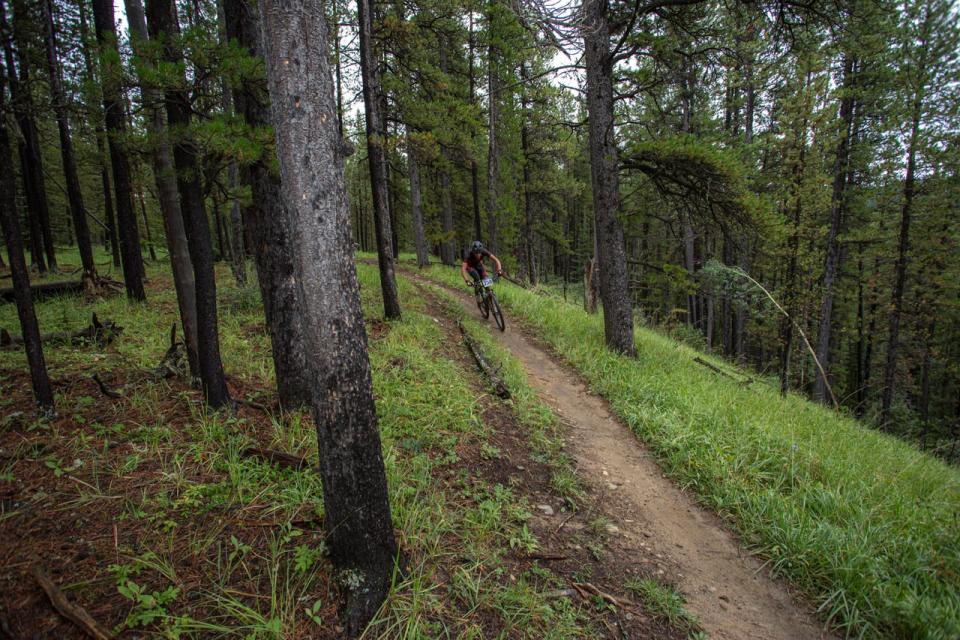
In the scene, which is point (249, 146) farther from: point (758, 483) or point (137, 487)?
point (758, 483)

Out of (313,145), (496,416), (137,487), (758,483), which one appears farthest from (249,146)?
(758,483)

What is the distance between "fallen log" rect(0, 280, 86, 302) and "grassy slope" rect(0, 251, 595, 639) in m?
6.20

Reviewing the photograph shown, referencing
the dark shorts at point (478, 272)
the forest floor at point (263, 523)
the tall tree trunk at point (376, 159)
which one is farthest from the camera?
the dark shorts at point (478, 272)

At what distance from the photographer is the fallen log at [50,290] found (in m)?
9.30

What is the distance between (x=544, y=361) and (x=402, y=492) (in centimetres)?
→ 553

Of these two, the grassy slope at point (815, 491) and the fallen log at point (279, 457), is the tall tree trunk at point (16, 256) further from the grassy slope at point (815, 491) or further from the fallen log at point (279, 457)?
the grassy slope at point (815, 491)

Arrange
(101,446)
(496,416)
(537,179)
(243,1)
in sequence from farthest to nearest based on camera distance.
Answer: (537,179) < (496,416) < (243,1) < (101,446)

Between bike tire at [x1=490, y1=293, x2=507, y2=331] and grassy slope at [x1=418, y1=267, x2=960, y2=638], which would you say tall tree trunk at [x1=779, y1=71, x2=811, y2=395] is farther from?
bike tire at [x1=490, y1=293, x2=507, y2=331]

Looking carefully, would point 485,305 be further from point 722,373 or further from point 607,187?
point 722,373

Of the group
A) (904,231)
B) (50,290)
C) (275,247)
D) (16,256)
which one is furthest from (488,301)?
(904,231)

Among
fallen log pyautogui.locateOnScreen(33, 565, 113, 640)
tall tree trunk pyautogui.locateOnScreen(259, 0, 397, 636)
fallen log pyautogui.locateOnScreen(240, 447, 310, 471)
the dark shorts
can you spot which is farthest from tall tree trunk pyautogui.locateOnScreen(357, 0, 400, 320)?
fallen log pyautogui.locateOnScreen(33, 565, 113, 640)

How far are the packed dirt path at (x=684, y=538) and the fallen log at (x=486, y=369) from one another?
88 centimetres

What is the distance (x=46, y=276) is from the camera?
41.9 feet

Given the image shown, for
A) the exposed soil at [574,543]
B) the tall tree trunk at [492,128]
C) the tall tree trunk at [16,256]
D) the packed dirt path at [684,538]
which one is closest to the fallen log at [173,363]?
the tall tree trunk at [16,256]
